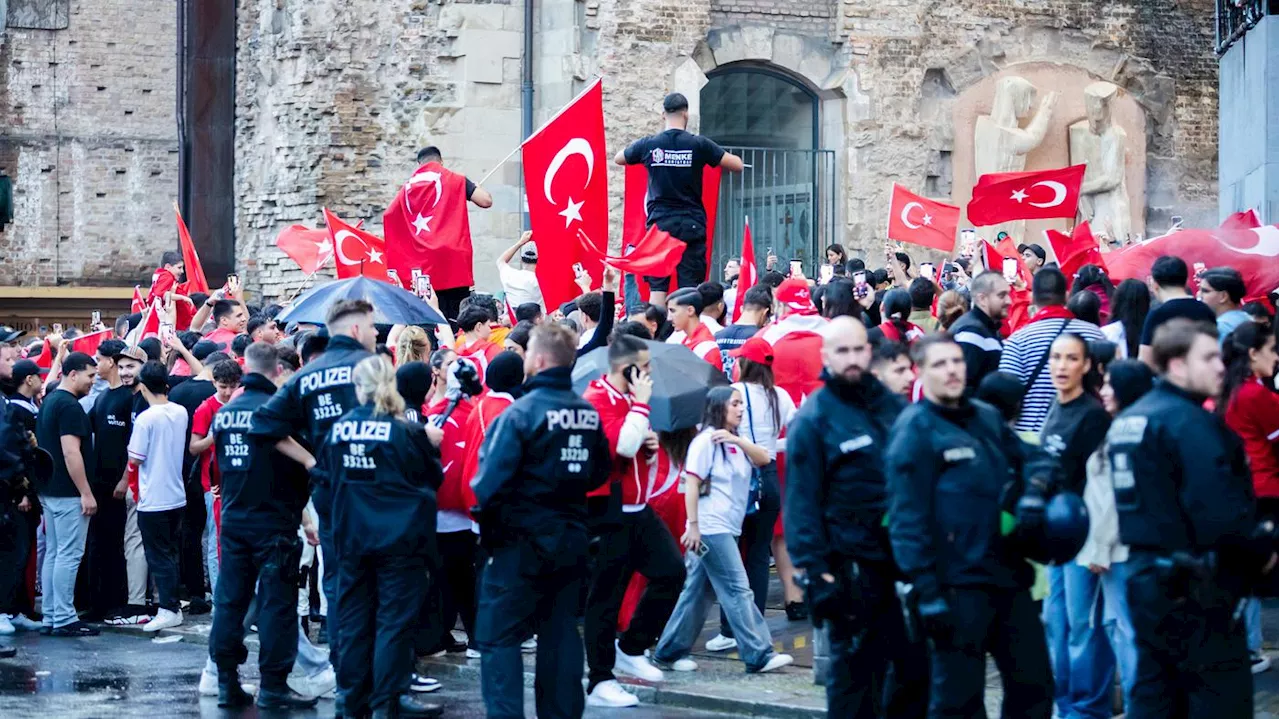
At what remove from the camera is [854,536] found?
25.3ft

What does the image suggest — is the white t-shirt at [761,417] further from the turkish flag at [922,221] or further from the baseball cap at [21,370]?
the turkish flag at [922,221]

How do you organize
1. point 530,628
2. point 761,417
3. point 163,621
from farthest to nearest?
point 163,621 < point 761,417 < point 530,628

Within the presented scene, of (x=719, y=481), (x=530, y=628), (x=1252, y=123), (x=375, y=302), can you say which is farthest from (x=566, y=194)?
(x=1252, y=123)

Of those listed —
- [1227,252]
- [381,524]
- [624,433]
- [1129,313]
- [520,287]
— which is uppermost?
[1227,252]

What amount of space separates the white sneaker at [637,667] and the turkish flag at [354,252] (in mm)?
6155

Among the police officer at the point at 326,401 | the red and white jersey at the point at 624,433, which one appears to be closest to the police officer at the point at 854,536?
the red and white jersey at the point at 624,433

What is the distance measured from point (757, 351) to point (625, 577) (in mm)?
1754

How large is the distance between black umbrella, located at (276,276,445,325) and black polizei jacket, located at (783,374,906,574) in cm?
500

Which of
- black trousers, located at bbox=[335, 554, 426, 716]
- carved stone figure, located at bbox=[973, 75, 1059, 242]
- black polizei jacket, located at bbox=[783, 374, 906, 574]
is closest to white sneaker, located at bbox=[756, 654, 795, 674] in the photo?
black trousers, located at bbox=[335, 554, 426, 716]

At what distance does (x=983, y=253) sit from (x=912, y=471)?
28.8ft

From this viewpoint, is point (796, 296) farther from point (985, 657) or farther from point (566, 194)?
point (985, 657)

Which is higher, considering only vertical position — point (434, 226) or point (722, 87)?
point (722, 87)

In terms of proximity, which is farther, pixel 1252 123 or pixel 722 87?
pixel 722 87

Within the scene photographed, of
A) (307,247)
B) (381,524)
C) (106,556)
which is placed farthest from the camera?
(307,247)
